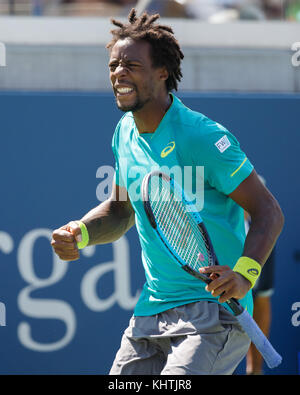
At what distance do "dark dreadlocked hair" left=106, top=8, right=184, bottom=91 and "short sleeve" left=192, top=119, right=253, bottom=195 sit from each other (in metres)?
0.45

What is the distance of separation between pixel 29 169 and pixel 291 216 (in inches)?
73.8

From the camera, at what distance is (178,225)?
3045 mm

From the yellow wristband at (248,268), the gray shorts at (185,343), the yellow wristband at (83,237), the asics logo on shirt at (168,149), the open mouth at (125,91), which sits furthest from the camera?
the yellow wristband at (83,237)

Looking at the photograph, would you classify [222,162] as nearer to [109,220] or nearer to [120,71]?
[120,71]

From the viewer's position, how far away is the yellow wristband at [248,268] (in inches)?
108

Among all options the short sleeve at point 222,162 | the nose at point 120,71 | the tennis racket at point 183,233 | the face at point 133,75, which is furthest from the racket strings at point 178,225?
the nose at point 120,71

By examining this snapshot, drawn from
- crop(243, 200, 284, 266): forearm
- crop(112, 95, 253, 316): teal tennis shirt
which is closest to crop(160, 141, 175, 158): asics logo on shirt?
crop(112, 95, 253, 316): teal tennis shirt

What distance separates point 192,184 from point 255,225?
0.30 m

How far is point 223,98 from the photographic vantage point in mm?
5484

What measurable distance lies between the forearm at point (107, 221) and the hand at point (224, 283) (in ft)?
2.56

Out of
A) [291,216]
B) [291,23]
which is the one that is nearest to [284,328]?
[291,216]

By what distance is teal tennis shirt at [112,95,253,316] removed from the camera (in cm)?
289

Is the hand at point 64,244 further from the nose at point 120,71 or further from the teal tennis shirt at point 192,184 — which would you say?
the nose at point 120,71

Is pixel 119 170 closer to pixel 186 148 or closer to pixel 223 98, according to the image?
pixel 186 148
